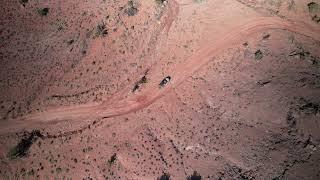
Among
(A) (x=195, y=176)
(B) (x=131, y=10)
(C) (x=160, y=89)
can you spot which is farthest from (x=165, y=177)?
(B) (x=131, y=10)

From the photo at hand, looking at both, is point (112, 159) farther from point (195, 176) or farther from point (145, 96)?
point (195, 176)

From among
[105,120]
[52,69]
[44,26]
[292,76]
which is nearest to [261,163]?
[292,76]

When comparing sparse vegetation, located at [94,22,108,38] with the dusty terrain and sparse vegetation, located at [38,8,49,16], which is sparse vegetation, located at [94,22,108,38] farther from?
sparse vegetation, located at [38,8,49,16]

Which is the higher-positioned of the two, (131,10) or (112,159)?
(131,10)

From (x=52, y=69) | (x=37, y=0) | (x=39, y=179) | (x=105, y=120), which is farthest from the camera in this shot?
(x=37, y=0)

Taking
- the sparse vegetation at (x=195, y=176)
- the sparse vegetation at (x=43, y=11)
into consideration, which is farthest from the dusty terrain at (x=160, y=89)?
the sparse vegetation at (x=43, y=11)

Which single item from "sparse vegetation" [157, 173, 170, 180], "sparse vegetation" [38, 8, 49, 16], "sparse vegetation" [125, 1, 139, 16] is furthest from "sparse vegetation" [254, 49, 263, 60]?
"sparse vegetation" [38, 8, 49, 16]

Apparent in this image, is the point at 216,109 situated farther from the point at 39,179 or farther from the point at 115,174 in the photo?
the point at 39,179
